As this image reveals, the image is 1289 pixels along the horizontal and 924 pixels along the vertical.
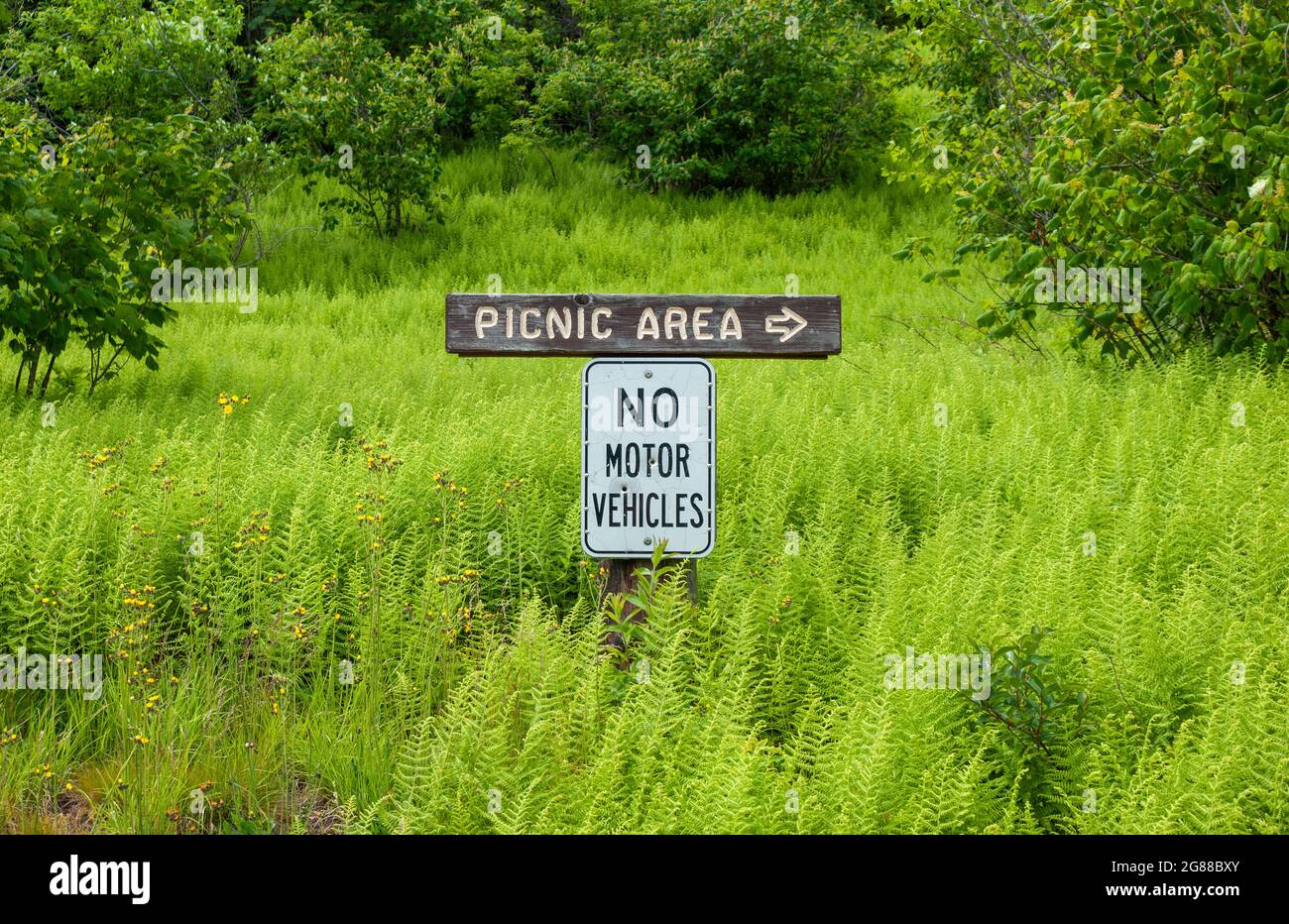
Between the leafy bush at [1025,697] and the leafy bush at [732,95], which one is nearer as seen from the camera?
the leafy bush at [1025,697]

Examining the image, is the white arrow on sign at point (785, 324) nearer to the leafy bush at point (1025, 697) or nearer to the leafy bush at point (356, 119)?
the leafy bush at point (1025, 697)

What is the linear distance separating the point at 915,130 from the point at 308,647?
8.54 m

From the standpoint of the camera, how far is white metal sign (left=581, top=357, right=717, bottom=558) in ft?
15.5

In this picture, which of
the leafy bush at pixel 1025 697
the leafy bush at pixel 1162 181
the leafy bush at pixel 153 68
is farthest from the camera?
the leafy bush at pixel 153 68

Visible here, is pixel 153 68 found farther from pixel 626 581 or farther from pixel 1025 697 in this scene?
pixel 1025 697

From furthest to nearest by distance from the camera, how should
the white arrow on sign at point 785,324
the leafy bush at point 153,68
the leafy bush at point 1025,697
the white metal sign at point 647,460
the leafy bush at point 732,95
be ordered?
1. the leafy bush at point 732,95
2. the leafy bush at point 153,68
3. the white arrow on sign at point 785,324
4. the white metal sign at point 647,460
5. the leafy bush at point 1025,697

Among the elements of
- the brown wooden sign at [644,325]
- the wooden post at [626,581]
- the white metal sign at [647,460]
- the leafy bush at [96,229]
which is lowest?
the wooden post at [626,581]

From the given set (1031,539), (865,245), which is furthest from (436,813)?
(865,245)

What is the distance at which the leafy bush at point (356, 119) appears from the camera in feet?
55.4

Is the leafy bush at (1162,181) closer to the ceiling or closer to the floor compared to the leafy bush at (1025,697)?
closer to the ceiling

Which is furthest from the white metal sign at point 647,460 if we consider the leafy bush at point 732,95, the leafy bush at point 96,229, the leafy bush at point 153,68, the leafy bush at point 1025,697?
the leafy bush at point 732,95

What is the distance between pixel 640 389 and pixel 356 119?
1384 cm

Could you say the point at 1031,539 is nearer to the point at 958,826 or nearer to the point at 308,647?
the point at 958,826

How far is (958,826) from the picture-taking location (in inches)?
135
